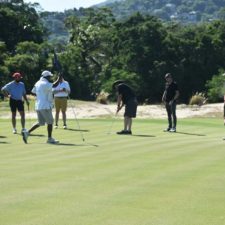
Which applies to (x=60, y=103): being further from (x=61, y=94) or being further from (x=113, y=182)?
(x=113, y=182)

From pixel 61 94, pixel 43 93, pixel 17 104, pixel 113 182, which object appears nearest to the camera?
pixel 113 182

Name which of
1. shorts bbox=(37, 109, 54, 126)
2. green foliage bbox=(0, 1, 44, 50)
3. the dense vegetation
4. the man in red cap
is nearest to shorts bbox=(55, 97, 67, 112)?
the man in red cap

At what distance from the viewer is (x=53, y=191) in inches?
347

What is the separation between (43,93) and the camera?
1630 cm

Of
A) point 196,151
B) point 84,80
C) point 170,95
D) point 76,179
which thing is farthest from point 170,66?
point 76,179

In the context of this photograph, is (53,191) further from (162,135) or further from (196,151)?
(162,135)

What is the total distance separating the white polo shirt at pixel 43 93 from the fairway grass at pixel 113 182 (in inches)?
36.0

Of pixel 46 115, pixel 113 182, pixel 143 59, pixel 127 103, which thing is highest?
pixel 143 59

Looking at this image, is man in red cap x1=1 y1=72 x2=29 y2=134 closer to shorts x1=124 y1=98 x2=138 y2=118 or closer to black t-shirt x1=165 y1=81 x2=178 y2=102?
shorts x1=124 y1=98 x2=138 y2=118

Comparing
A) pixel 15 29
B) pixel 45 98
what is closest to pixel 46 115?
pixel 45 98

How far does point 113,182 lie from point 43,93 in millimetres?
7059

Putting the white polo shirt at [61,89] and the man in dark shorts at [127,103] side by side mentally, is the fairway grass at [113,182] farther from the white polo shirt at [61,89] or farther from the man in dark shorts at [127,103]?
the white polo shirt at [61,89]

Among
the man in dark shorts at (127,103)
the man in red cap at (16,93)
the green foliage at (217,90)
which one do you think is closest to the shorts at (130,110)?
the man in dark shorts at (127,103)

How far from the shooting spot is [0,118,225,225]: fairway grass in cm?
741
